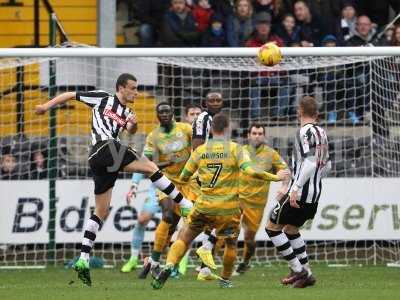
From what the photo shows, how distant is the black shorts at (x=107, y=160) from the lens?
43.5ft

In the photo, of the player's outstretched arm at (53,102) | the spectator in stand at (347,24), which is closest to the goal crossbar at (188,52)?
the player's outstretched arm at (53,102)

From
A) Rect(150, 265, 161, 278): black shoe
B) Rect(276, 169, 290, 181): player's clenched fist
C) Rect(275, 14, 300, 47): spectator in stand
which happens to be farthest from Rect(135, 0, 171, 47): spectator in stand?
Rect(276, 169, 290, 181): player's clenched fist

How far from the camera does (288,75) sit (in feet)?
61.3

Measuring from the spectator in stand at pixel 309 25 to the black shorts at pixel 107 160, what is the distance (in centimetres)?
780

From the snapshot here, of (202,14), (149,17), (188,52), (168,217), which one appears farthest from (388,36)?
(168,217)

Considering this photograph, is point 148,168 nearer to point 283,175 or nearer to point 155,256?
point 283,175

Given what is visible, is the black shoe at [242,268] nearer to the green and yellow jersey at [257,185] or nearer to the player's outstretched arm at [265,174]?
the green and yellow jersey at [257,185]

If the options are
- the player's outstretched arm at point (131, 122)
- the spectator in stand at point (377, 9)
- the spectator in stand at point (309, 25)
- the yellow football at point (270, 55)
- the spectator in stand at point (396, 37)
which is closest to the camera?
the player's outstretched arm at point (131, 122)

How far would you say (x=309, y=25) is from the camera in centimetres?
2089

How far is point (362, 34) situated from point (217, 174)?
26.9ft

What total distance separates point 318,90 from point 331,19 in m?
2.60

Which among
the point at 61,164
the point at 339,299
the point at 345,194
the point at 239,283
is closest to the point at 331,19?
the point at 345,194

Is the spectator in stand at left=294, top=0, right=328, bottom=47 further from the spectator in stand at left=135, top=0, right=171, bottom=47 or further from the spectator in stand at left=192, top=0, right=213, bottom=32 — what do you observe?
the spectator in stand at left=135, top=0, right=171, bottom=47

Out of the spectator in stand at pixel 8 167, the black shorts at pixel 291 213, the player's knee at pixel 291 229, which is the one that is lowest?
the player's knee at pixel 291 229
